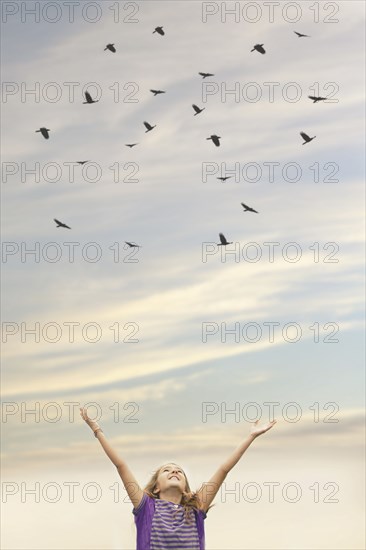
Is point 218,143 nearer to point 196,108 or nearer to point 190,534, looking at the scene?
point 196,108

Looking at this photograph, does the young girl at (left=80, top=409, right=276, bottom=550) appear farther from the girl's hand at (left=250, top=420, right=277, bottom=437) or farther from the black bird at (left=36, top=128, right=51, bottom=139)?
the black bird at (left=36, top=128, right=51, bottom=139)

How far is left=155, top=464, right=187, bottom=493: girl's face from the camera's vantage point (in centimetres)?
1242

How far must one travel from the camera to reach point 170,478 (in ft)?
40.8

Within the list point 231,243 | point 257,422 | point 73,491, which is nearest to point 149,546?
point 257,422

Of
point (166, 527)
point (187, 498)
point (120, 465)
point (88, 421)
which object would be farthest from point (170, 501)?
point (88, 421)

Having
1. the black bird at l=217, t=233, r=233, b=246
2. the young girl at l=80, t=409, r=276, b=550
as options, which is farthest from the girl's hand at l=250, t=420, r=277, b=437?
the black bird at l=217, t=233, r=233, b=246

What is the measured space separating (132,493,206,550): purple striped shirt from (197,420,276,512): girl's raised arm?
18cm

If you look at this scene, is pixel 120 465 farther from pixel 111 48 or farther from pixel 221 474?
pixel 111 48

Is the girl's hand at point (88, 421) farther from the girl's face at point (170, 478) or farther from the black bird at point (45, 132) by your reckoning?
the black bird at point (45, 132)

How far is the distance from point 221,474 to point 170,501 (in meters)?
0.69

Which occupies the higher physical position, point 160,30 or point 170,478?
point 160,30

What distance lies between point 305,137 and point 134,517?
9.80 m

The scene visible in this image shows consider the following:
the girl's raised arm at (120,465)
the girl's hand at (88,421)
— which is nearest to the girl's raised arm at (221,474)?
the girl's raised arm at (120,465)

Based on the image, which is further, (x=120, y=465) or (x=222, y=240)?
(x=222, y=240)
